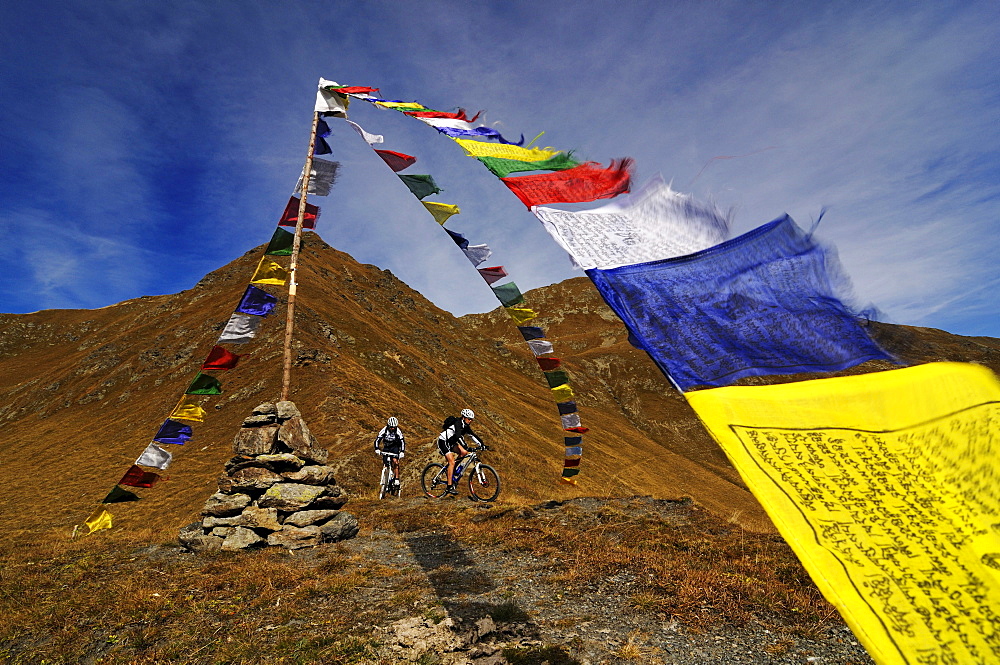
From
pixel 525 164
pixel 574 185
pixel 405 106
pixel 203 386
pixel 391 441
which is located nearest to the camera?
pixel 574 185

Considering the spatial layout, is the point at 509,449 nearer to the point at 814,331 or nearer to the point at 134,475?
the point at 134,475

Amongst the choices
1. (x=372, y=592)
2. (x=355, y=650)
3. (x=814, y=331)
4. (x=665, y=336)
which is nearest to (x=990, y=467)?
(x=814, y=331)

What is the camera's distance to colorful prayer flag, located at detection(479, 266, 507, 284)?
7302mm

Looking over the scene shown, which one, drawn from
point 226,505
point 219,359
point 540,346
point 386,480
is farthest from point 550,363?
point 386,480

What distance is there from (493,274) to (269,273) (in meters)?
4.88

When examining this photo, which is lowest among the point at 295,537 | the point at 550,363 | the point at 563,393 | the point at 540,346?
the point at 295,537

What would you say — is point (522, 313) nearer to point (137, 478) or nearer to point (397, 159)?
point (397, 159)

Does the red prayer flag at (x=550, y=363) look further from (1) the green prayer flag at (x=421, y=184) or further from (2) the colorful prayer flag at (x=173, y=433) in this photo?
(2) the colorful prayer flag at (x=173, y=433)

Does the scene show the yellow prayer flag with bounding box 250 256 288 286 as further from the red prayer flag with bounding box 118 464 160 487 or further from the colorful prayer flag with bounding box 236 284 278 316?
the red prayer flag with bounding box 118 464 160 487

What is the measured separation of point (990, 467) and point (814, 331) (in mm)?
924

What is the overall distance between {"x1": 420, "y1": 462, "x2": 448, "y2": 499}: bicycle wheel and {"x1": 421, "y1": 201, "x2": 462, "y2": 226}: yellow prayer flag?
26.6 ft

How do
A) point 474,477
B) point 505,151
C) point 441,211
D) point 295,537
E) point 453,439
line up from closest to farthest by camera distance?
point 505,151, point 441,211, point 295,537, point 453,439, point 474,477

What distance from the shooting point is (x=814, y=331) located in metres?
2.63

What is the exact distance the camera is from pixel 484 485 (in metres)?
12.8
